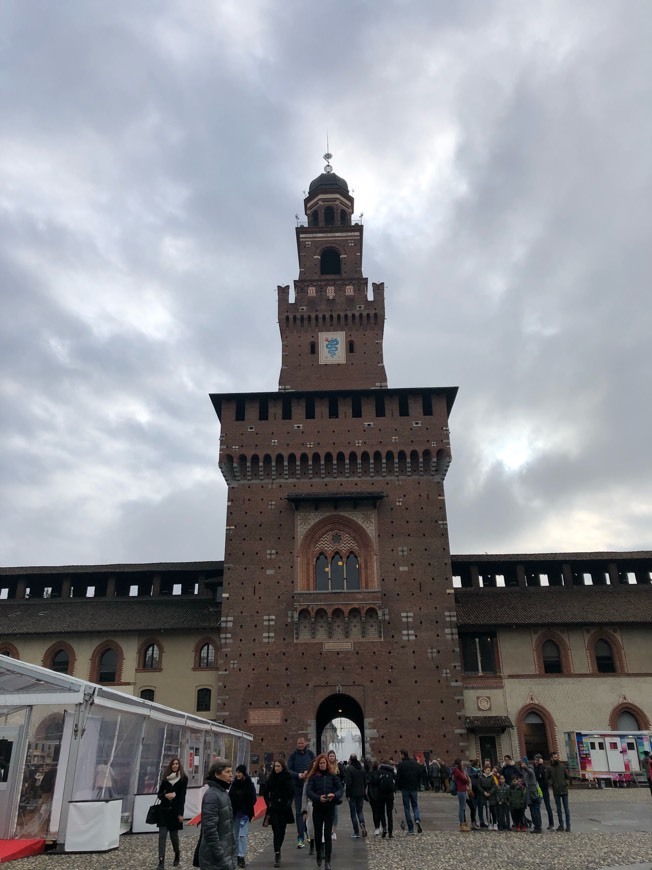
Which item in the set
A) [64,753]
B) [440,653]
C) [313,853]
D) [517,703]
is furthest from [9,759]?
[517,703]

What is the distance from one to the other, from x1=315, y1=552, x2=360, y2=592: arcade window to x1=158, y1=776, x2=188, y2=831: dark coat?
21956 millimetres

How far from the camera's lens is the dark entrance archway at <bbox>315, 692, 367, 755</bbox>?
31750 mm

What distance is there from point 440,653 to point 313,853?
1930 cm

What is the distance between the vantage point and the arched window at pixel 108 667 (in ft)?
117

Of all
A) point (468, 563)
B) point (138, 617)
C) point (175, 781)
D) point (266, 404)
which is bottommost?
point (175, 781)

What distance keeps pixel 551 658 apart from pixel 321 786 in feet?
88.6

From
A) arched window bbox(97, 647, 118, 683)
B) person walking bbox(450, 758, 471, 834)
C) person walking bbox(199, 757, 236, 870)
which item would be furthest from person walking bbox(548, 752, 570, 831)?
arched window bbox(97, 647, 118, 683)

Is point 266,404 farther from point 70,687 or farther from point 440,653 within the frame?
point 70,687

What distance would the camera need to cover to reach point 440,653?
31641 mm

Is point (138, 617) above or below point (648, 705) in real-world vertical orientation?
above

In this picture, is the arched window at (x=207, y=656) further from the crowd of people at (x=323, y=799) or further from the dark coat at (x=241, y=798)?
the dark coat at (x=241, y=798)

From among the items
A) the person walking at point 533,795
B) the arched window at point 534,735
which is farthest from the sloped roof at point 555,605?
the person walking at point 533,795

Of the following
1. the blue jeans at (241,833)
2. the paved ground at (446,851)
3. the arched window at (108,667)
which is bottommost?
the paved ground at (446,851)

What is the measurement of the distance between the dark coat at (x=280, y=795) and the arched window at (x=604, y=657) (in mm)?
27378
